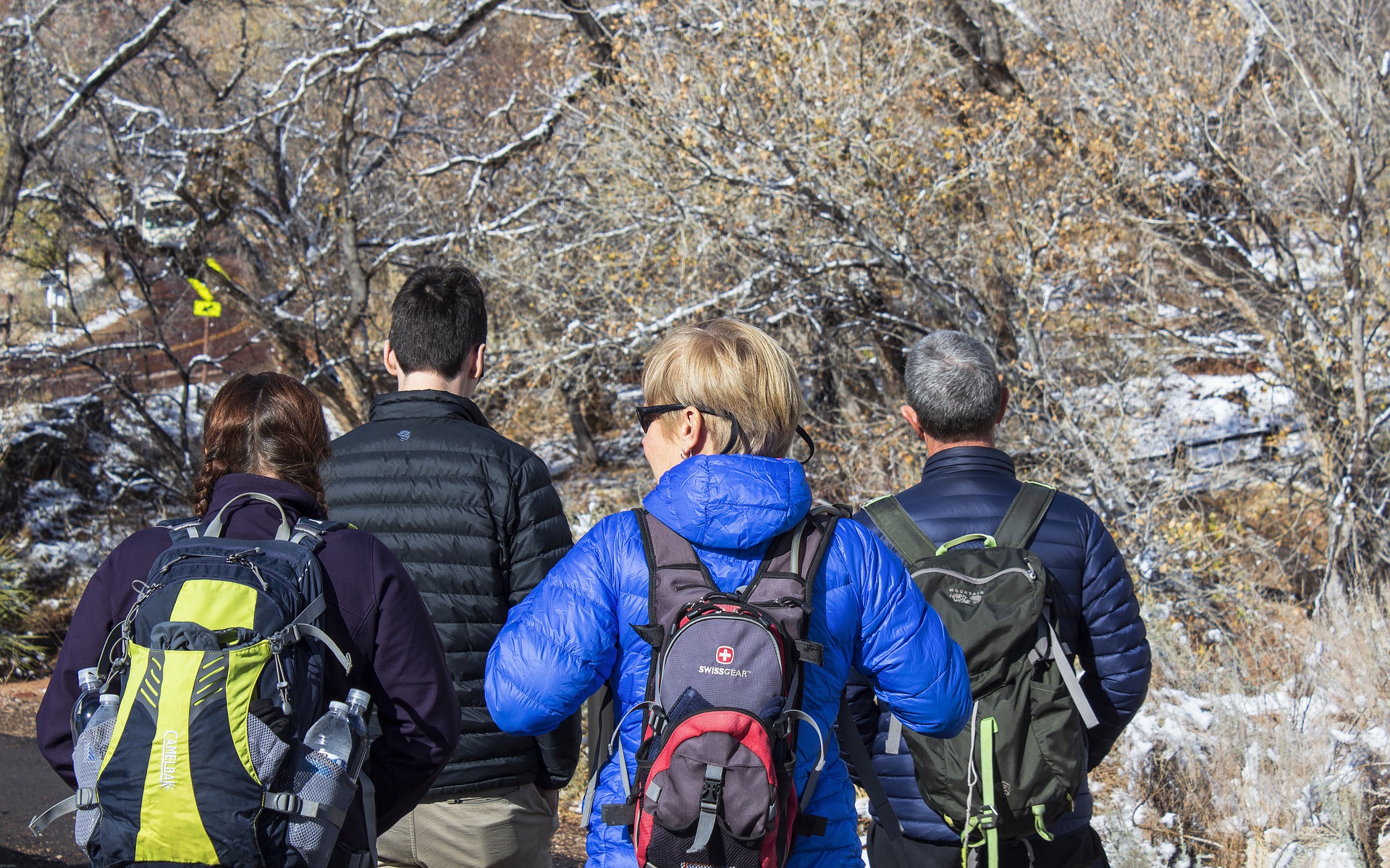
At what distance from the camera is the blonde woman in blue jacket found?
154 centimetres

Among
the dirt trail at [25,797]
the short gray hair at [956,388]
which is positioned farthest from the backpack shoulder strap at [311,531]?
the dirt trail at [25,797]

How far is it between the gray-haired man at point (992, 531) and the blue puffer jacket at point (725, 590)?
1.83 feet

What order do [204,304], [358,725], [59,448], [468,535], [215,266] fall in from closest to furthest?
[358,725] → [468,535] → [204,304] → [215,266] → [59,448]

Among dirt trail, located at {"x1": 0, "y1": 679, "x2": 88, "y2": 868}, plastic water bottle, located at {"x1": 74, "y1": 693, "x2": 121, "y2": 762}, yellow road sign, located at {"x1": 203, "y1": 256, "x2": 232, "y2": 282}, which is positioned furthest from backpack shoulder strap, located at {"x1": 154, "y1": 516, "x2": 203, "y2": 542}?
yellow road sign, located at {"x1": 203, "y1": 256, "x2": 232, "y2": 282}

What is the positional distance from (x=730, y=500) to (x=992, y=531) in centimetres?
91

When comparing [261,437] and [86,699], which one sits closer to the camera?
[86,699]

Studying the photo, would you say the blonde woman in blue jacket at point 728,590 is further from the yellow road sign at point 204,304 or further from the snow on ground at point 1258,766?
the yellow road sign at point 204,304

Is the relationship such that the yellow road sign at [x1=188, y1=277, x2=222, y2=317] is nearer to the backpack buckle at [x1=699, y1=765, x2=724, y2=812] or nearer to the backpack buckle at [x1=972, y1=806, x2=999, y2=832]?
the backpack buckle at [x1=972, y1=806, x2=999, y2=832]

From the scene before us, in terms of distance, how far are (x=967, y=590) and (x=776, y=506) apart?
71 centimetres

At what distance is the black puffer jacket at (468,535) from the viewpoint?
2252 mm

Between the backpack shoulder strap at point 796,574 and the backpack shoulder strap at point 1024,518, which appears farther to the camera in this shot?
the backpack shoulder strap at point 1024,518

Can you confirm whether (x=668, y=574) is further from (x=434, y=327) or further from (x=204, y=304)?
(x=204, y=304)

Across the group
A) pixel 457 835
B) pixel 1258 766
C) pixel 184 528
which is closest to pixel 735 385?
pixel 184 528

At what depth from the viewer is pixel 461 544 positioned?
2305mm
